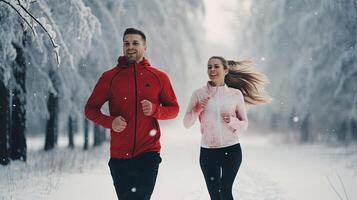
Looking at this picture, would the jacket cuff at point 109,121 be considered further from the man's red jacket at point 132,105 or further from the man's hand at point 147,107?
the man's hand at point 147,107

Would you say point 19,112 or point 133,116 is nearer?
point 133,116

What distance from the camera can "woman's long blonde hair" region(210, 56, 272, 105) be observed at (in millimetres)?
6371

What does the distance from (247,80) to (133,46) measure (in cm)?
216

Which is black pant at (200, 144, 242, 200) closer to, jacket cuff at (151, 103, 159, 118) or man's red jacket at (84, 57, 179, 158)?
man's red jacket at (84, 57, 179, 158)

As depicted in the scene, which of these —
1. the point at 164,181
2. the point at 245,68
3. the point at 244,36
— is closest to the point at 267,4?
the point at 244,36

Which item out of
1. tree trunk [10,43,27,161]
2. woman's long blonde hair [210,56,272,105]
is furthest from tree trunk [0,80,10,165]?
woman's long blonde hair [210,56,272,105]

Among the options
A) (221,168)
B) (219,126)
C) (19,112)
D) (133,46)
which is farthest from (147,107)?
(19,112)

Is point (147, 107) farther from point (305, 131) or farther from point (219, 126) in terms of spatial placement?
point (305, 131)

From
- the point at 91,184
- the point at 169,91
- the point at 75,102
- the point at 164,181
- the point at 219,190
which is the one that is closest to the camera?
the point at 169,91

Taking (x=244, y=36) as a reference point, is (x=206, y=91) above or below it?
below

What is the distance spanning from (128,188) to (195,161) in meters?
11.4

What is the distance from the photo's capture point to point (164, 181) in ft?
36.5

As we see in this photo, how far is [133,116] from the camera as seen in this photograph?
15.7ft

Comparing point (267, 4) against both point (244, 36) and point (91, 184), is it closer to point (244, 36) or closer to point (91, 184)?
point (244, 36)
